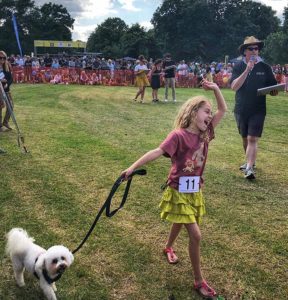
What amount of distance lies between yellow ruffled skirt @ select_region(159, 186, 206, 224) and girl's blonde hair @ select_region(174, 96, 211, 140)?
54 cm

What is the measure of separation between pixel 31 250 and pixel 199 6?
78992 mm

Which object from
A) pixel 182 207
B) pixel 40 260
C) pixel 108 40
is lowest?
pixel 40 260

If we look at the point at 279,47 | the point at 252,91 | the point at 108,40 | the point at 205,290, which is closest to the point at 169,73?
the point at 252,91

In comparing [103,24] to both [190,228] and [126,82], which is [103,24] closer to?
[126,82]

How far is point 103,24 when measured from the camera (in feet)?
299

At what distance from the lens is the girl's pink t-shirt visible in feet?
11.1

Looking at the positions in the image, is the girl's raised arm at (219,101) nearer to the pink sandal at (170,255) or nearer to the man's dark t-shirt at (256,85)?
the pink sandal at (170,255)

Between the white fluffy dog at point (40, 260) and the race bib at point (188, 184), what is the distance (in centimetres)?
107

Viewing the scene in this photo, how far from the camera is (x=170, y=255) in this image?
4121 millimetres

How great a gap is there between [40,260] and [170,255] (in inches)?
57.1

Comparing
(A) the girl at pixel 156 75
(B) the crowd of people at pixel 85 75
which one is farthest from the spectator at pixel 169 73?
(B) the crowd of people at pixel 85 75

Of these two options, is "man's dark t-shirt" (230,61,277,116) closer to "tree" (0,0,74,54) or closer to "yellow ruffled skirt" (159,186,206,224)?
"yellow ruffled skirt" (159,186,206,224)

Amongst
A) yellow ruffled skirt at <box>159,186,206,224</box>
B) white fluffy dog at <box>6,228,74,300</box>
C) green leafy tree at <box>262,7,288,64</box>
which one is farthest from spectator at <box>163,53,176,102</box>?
green leafy tree at <box>262,7,288,64</box>

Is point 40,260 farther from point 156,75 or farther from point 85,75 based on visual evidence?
point 85,75
